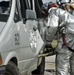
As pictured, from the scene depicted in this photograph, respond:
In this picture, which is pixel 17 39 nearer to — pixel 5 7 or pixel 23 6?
pixel 5 7

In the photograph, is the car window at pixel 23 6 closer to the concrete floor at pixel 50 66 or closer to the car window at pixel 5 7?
the car window at pixel 5 7

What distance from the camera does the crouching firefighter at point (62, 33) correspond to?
635 centimetres

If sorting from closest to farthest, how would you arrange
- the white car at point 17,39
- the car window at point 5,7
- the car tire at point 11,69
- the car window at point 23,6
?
1. the white car at point 17,39
2. the car tire at point 11,69
3. the car window at point 5,7
4. the car window at point 23,6

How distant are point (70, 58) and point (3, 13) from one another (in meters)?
1.89

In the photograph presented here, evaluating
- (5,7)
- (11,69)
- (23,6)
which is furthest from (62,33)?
(11,69)

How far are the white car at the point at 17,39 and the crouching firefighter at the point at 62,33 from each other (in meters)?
0.40

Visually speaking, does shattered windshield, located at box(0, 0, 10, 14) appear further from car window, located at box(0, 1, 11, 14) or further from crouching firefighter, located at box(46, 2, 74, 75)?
crouching firefighter, located at box(46, 2, 74, 75)

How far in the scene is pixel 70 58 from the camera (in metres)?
6.80

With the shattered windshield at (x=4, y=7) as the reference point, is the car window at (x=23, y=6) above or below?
below

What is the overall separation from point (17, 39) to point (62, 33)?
120 centimetres

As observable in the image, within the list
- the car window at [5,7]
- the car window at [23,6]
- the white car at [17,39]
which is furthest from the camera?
the car window at [23,6]

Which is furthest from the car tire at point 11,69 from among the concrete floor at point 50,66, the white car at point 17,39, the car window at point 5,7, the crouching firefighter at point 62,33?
the concrete floor at point 50,66

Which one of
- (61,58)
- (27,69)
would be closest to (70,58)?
(61,58)

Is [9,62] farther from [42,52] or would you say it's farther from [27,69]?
[42,52]
